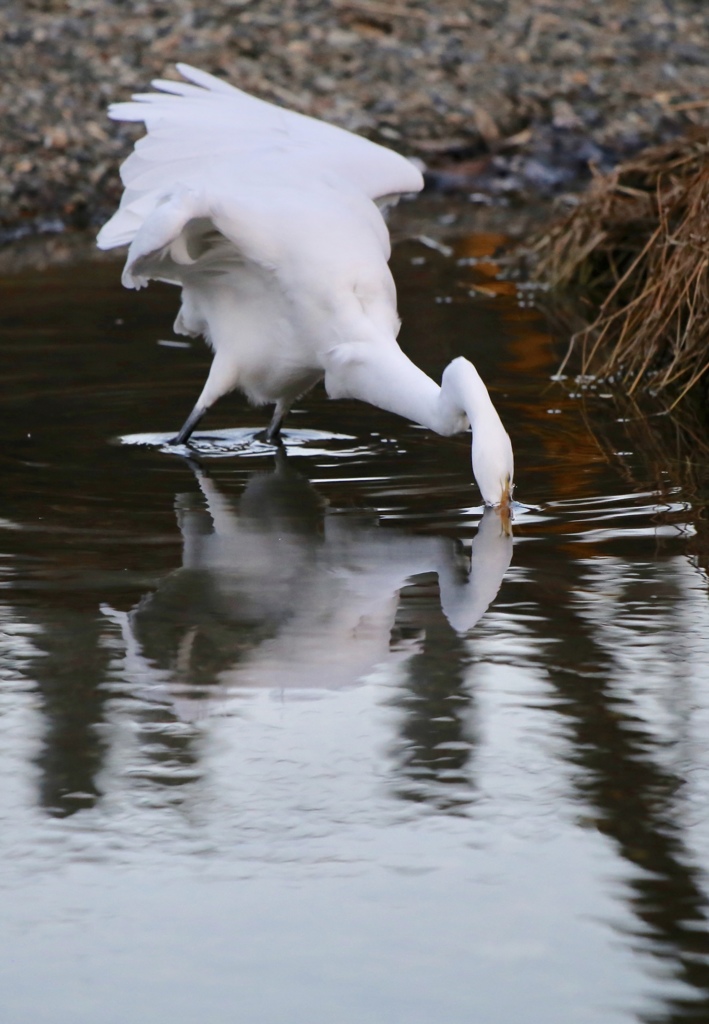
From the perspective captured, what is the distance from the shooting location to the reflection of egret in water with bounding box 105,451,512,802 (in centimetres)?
389

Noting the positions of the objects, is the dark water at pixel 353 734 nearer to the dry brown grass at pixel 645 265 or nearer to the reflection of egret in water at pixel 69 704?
the reflection of egret in water at pixel 69 704

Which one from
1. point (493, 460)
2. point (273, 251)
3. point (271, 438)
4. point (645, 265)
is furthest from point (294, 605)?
point (645, 265)

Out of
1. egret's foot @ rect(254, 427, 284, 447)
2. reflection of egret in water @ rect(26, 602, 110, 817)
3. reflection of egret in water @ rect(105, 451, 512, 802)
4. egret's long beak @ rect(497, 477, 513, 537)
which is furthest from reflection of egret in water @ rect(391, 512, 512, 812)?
egret's foot @ rect(254, 427, 284, 447)

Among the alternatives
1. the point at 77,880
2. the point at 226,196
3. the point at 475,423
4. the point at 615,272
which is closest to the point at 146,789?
the point at 77,880

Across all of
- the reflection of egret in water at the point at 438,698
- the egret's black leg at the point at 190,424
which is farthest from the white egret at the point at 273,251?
the reflection of egret in water at the point at 438,698

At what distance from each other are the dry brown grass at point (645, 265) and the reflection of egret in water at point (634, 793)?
2.74 m

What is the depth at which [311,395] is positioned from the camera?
762 centimetres

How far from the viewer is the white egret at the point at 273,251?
6.02 metres

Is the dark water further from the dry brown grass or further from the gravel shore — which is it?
the gravel shore

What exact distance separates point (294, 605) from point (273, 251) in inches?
84.1

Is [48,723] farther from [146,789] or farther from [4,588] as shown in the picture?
[4,588]

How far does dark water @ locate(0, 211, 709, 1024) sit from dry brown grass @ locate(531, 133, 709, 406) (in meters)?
0.74

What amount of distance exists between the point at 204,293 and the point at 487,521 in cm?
207

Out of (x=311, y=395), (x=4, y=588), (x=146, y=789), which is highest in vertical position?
(x=146, y=789)
